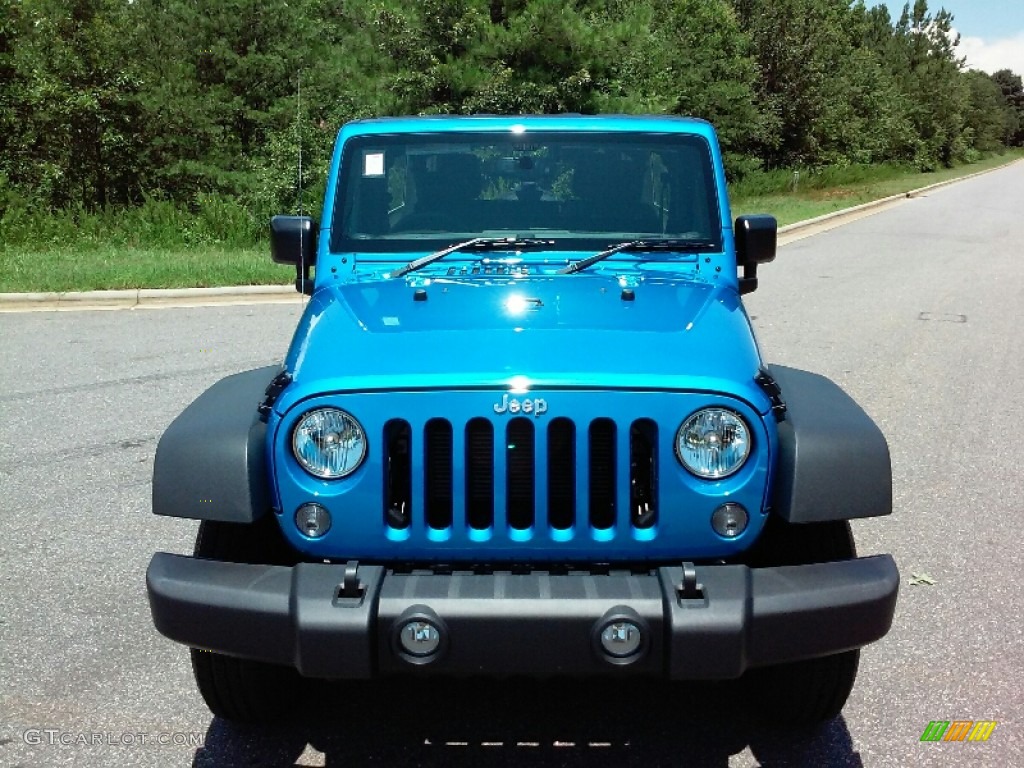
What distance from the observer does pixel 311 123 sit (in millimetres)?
20141

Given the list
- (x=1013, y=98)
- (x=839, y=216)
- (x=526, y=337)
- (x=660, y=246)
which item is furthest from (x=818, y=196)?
(x=1013, y=98)

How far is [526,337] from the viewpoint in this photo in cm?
309

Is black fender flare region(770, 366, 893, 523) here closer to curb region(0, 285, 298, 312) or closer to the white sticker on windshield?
the white sticker on windshield

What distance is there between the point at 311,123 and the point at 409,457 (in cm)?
1829

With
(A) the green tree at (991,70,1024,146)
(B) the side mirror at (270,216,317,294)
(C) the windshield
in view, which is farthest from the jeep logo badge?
(A) the green tree at (991,70,1024,146)

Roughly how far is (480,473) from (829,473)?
91cm

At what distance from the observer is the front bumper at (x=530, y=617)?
262 centimetres

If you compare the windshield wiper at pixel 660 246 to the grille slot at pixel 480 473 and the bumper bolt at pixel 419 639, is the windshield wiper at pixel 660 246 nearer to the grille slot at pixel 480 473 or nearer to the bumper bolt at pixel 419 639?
the grille slot at pixel 480 473

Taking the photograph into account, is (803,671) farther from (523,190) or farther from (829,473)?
(523,190)

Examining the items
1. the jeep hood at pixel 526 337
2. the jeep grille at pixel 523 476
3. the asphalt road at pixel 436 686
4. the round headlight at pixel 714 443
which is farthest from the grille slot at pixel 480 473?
the asphalt road at pixel 436 686

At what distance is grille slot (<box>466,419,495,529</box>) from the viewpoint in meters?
2.82

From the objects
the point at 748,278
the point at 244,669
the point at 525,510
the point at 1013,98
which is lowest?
the point at 1013,98

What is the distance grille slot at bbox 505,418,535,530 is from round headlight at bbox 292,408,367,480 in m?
0.37

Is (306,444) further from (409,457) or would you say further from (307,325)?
(307,325)
